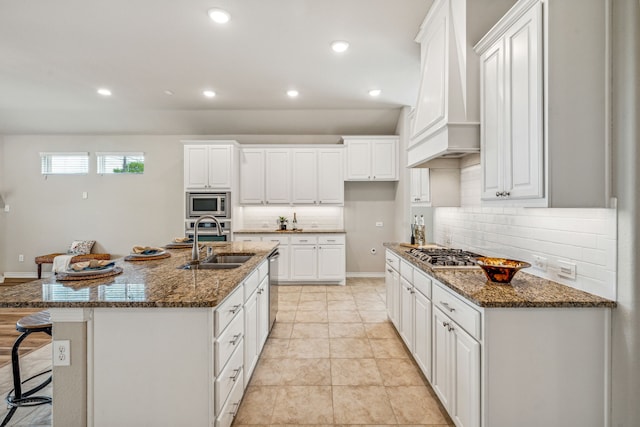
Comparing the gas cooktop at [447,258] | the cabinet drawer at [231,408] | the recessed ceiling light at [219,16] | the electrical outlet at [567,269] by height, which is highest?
the recessed ceiling light at [219,16]

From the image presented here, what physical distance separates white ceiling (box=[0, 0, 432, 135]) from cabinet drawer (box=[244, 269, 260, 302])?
88.4 inches

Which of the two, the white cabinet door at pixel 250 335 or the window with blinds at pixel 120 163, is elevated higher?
the window with blinds at pixel 120 163

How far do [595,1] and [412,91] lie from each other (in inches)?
126

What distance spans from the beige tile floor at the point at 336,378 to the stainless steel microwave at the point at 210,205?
2349 mm

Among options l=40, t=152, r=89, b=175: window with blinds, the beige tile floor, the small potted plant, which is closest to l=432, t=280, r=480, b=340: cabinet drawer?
the beige tile floor

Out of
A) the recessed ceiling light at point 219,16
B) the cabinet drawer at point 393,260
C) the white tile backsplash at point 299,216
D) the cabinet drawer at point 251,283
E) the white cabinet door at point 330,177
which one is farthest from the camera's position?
the white tile backsplash at point 299,216

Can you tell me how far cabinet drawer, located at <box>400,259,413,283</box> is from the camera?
2.74 meters

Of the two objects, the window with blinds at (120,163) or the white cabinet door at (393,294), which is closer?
the white cabinet door at (393,294)

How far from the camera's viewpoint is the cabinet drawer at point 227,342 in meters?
1.61

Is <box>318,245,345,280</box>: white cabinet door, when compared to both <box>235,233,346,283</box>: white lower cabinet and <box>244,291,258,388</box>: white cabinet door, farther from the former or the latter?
<box>244,291,258,388</box>: white cabinet door

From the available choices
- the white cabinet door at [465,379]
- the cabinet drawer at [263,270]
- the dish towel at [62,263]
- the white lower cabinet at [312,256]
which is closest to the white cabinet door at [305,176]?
the white lower cabinet at [312,256]

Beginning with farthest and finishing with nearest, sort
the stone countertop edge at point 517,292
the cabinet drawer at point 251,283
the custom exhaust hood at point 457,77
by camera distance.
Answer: the cabinet drawer at point 251,283, the custom exhaust hood at point 457,77, the stone countertop edge at point 517,292

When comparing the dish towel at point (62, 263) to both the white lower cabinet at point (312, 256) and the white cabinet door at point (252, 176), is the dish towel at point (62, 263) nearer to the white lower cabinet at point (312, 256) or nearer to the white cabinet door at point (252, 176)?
the white lower cabinet at point (312, 256)

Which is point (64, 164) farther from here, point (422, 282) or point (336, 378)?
point (422, 282)
